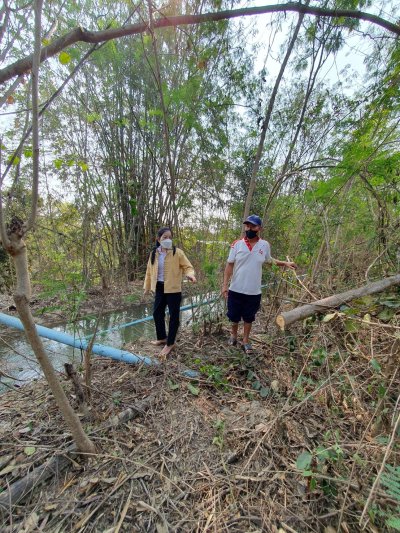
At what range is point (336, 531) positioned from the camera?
3.70ft

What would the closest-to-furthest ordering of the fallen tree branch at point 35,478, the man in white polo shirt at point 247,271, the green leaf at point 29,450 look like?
1. the fallen tree branch at point 35,478
2. the green leaf at point 29,450
3. the man in white polo shirt at point 247,271

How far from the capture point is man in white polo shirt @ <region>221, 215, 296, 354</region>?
8.32 ft

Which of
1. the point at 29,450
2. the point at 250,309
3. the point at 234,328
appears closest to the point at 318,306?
the point at 250,309

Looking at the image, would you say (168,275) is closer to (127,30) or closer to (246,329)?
(246,329)

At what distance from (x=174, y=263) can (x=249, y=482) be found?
1.86 meters

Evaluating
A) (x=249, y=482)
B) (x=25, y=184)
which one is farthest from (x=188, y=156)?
(x=249, y=482)

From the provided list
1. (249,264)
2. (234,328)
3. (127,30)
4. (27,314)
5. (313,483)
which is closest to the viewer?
(27,314)

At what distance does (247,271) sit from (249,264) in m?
0.07

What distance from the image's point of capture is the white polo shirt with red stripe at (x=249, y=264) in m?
2.54

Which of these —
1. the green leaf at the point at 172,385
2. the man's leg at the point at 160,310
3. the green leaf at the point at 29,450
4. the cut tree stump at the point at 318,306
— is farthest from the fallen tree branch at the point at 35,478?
the man's leg at the point at 160,310

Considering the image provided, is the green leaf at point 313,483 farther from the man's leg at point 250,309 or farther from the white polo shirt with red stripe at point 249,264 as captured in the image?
the white polo shirt with red stripe at point 249,264

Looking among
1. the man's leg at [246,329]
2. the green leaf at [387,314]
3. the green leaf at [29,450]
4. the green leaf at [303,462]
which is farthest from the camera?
the man's leg at [246,329]

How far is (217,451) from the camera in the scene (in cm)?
156

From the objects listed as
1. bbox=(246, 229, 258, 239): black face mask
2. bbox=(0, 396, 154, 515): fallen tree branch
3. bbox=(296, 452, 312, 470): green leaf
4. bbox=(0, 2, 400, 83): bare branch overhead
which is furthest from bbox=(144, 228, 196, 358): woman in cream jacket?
bbox=(296, 452, 312, 470): green leaf
